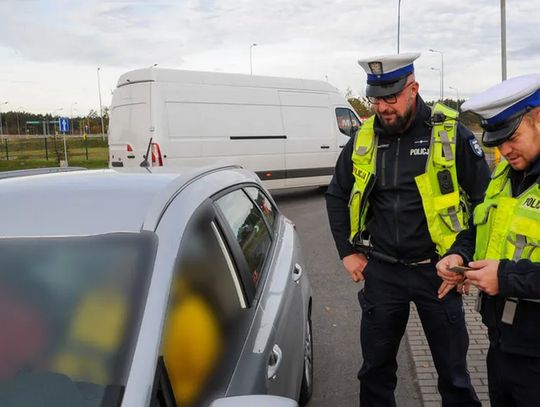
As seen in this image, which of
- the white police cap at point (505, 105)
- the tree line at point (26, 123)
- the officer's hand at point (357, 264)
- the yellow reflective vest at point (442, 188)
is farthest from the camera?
the tree line at point (26, 123)

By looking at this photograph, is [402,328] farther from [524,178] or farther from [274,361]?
[524,178]

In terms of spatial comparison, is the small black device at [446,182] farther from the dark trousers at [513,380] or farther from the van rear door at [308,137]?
the van rear door at [308,137]

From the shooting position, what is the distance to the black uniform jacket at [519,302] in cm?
192

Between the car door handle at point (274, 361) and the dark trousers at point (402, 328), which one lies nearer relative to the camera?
the car door handle at point (274, 361)

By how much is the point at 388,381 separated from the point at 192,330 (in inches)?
62.1

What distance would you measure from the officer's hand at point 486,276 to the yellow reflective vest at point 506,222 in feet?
0.28

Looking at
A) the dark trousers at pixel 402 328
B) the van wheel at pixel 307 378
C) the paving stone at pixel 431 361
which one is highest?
the dark trousers at pixel 402 328

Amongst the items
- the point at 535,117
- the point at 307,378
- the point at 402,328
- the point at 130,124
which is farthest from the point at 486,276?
the point at 130,124

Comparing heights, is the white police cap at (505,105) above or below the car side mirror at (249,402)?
above

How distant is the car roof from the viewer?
6.04 ft

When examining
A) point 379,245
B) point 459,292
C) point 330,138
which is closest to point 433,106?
point 379,245

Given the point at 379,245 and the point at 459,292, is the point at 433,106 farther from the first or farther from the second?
the point at 459,292

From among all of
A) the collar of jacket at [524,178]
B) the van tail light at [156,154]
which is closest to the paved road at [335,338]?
the collar of jacket at [524,178]

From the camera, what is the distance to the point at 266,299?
252 centimetres
